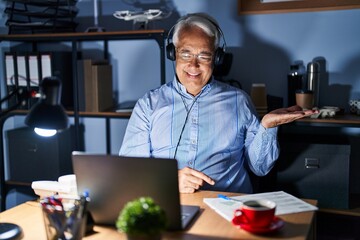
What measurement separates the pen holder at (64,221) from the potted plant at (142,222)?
0.19 meters

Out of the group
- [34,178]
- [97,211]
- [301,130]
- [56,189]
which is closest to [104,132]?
[34,178]

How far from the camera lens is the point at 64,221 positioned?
1.10 metres

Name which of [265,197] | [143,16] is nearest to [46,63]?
[143,16]

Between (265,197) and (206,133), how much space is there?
0.55 m

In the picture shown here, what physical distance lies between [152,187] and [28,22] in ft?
Answer: 6.64

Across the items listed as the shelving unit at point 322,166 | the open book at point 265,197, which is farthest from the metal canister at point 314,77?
the open book at point 265,197

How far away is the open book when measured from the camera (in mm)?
1313

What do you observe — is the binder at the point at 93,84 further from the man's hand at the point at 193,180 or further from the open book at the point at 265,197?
the open book at the point at 265,197

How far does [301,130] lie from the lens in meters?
2.53

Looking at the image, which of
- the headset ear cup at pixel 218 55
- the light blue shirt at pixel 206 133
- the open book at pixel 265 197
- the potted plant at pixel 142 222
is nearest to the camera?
the potted plant at pixel 142 222

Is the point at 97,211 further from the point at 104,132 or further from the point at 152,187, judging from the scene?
the point at 104,132

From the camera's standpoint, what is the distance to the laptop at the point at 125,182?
1110mm

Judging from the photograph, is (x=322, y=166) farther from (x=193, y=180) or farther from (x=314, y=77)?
(x=193, y=180)

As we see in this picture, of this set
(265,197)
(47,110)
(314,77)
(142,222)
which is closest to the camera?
(142,222)
